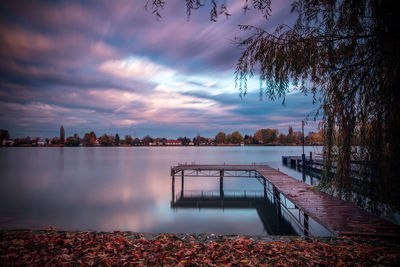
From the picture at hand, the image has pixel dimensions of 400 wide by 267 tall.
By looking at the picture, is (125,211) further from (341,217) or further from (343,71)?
(343,71)

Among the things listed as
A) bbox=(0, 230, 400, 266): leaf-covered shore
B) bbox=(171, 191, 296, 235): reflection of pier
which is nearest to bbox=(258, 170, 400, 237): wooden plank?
bbox=(0, 230, 400, 266): leaf-covered shore

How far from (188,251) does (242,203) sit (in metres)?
14.0

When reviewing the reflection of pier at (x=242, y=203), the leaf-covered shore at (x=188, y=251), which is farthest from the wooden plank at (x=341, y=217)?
the reflection of pier at (x=242, y=203)

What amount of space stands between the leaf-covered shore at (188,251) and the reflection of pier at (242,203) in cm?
802

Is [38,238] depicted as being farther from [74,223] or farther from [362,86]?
[74,223]

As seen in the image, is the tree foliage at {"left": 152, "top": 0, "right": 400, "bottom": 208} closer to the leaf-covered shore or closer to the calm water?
the leaf-covered shore

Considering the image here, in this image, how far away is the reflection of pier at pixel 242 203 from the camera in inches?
494

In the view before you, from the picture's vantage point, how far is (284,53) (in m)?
3.74

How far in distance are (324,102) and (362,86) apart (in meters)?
0.62

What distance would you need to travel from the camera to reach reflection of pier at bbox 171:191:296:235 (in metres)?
12.5

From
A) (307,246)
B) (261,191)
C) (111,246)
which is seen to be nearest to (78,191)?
(261,191)

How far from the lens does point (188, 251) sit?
397 centimetres

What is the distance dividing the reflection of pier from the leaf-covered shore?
8022 mm

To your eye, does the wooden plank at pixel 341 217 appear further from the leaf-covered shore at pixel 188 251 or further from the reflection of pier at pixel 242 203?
the reflection of pier at pixel 242 203
